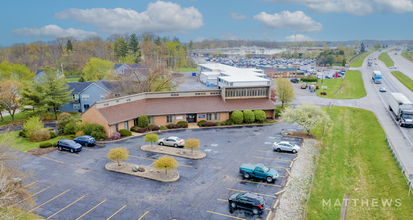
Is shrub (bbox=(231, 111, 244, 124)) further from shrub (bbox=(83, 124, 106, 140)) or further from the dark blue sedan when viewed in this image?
the dark blue sedan

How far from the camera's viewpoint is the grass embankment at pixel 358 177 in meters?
23.1

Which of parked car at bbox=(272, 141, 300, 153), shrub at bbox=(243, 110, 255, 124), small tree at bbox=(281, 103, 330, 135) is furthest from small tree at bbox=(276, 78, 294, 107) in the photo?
parked car at bbox=(272, 141, 300, 153)

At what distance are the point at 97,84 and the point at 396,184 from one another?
59.2 meters

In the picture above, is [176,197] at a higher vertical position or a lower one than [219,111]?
lower

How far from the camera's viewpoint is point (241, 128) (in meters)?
47.0

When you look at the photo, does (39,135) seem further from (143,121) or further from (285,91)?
(285,91)

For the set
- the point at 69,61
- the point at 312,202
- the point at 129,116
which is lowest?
the point at 312,202

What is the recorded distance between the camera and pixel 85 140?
37812 millimetres

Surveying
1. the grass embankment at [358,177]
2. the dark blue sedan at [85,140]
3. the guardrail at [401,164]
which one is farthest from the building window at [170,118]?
the guardrail at [401,164]

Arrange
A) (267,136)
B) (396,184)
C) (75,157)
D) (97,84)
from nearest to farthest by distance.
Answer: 1. (396,184)
2. (75,157)
3. (267,136)
4. (97,84)

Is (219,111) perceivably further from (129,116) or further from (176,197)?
(176,197)

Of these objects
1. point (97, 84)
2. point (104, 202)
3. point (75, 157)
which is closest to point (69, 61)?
point (97, 84)

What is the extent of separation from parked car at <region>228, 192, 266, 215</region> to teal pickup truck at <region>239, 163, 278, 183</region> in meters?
5.09

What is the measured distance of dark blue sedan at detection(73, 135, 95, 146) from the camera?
37.7m
